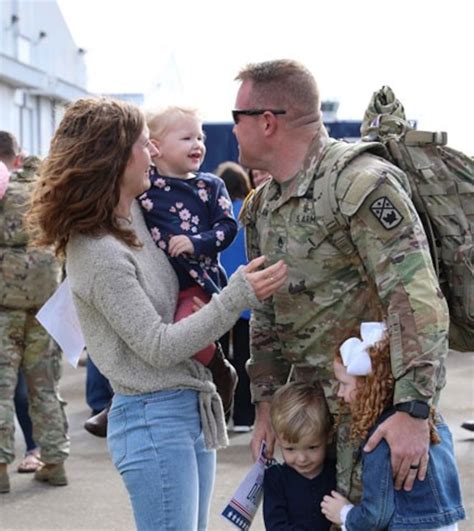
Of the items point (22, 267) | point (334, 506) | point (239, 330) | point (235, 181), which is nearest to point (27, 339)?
point (22, 267)

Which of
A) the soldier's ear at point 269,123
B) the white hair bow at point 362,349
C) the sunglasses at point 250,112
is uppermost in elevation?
the sunglasses at point 250,112

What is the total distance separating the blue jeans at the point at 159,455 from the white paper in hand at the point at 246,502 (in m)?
0.17

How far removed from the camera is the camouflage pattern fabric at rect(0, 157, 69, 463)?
668 cm

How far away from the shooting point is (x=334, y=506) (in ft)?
10.8

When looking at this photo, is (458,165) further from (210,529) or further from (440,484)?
(210,529)

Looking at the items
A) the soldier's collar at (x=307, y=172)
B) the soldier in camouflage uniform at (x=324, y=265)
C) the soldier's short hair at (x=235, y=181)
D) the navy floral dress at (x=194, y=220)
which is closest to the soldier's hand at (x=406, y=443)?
the soldier in camouflage uniform at (x=324, y=265)

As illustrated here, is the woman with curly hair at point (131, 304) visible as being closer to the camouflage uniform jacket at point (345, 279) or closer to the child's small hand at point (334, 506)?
the camouflage uniform jacket at point (345, 279)

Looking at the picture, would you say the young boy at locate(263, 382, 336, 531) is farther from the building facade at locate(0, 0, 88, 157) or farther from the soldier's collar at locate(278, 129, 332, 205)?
the building facade at locate(0, 0, 88, 157)

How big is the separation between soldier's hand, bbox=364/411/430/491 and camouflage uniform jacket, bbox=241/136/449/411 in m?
0.07

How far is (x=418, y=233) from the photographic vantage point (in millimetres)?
3107

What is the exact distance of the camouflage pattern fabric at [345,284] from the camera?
9.94ft

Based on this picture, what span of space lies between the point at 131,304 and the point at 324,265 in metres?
0.57

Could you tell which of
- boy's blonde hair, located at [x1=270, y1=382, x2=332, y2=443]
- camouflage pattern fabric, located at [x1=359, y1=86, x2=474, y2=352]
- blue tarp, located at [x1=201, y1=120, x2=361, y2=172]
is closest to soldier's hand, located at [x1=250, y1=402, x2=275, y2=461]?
boy's blonde hair, located at [x1=270, y1=382, x2=332, y2=443]

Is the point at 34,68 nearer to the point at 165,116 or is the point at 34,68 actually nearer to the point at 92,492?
the point at 92,492
